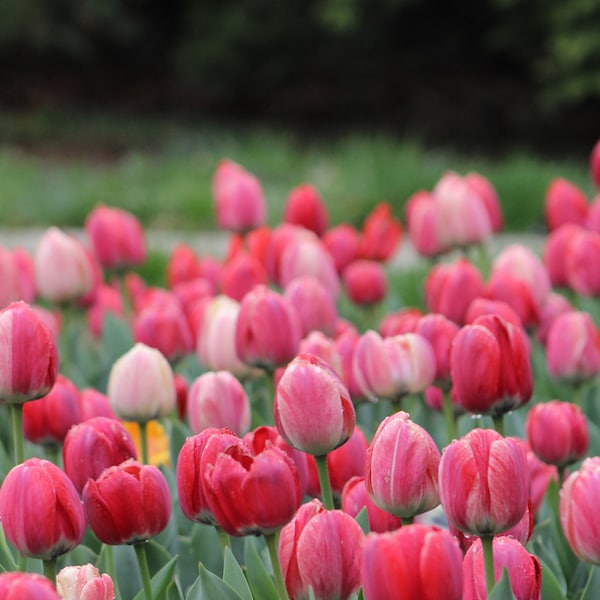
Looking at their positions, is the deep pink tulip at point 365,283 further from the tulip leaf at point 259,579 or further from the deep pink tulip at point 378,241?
the tulip leaf at point 259,579

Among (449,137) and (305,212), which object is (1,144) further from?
(305,212)

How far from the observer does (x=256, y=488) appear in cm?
96

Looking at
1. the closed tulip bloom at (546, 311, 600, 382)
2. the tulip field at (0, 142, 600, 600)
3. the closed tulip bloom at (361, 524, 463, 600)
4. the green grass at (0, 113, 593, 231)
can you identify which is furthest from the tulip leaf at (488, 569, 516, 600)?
the green grass at (0, 113, 593, 231)

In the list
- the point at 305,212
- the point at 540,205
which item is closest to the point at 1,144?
the point at 540,205

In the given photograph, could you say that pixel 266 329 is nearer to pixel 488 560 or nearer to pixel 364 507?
pixel 364 507

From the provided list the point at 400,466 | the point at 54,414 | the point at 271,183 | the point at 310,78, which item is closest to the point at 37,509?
the point at 400,466

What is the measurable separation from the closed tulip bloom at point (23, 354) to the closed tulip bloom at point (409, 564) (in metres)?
0.52

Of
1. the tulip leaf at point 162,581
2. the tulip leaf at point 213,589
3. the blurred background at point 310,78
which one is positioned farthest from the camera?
the blurred background at point 310,78

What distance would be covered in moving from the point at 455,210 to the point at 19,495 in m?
1.39

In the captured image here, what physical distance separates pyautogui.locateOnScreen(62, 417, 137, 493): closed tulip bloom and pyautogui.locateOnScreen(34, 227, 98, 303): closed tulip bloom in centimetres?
93

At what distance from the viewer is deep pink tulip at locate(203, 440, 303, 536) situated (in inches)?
37.5

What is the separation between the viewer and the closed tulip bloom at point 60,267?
80.7 inches

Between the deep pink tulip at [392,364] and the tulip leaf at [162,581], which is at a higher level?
the deep pink tulip at [392,364]

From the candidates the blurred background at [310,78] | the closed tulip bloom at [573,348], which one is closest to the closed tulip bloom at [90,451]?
the closed tulip bloom at [573,348]
